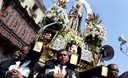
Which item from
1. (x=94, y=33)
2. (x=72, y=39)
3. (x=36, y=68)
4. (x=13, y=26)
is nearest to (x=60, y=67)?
(x=36, y=68)

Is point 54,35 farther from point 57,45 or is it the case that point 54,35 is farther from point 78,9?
point 78,9

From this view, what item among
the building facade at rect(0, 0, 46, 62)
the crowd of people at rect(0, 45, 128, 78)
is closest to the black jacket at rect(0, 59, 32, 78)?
the crowd of people at rect(0, 45, 128, 78)

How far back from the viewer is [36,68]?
5.91m

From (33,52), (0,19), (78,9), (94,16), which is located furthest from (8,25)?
(33,52)

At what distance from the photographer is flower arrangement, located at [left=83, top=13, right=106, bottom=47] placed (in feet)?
34.9

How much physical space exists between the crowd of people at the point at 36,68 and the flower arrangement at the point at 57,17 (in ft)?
14.2

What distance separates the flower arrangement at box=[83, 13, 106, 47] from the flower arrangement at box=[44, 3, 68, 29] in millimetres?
1130

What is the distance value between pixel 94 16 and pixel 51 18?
2.31 metres

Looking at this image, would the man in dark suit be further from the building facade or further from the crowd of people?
the building facade

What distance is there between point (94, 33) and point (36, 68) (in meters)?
5.13

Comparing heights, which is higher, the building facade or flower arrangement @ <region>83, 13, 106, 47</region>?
the building facade

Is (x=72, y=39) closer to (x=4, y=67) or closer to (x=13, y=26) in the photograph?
(x=4, y=67)

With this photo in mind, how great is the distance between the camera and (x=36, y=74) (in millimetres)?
5590

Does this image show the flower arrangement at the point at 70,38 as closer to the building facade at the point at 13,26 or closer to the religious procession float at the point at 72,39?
the religious procession float at the point at 72,39
